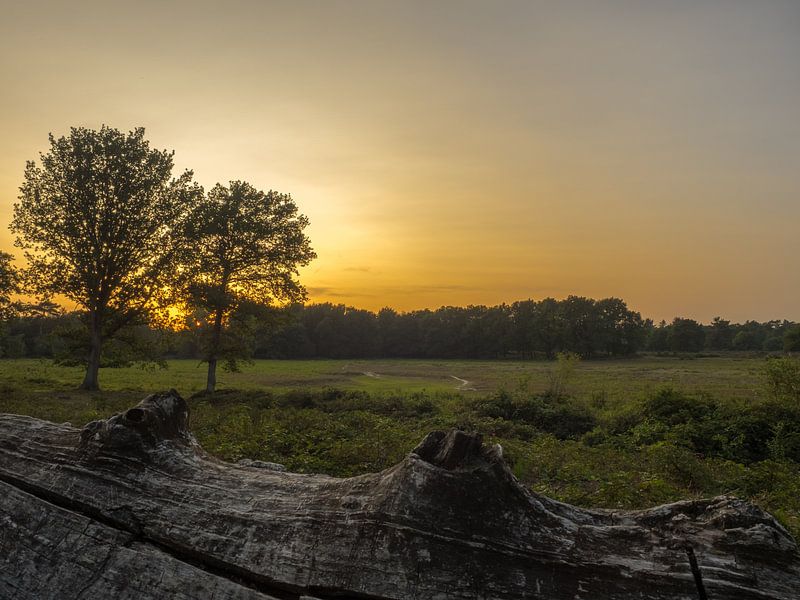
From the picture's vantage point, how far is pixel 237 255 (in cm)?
3347

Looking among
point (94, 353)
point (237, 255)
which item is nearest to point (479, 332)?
point (237, 255)

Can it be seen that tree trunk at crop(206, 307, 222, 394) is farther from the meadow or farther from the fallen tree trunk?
the fallen tree trunk

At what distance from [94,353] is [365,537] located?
34.6m

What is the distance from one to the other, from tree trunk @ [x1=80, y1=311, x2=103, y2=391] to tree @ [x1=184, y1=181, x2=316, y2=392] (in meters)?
5.68

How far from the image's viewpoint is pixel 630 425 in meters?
20.8

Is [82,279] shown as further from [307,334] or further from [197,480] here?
[307,334]

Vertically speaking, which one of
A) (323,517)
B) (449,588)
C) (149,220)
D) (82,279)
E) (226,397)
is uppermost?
(149,220)

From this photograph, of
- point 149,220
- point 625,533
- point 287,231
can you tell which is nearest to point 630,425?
point 625,533

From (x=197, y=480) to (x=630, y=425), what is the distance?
2073 centimetres

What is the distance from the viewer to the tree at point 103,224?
30.0 metres

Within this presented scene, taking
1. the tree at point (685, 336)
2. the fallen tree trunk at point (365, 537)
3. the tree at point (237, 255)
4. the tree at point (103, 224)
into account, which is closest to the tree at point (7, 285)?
the tree at point (103, 224)

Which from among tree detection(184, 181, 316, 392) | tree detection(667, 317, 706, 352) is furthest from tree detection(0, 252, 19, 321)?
tree detection(667, 317, 706, 352)

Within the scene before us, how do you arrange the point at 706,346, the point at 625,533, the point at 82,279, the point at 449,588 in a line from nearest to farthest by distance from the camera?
the point at 449,588 < the point at 625,533 < the point at 82,279 < the point at 706,346

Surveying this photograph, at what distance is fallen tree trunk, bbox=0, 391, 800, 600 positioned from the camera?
2711 mm
